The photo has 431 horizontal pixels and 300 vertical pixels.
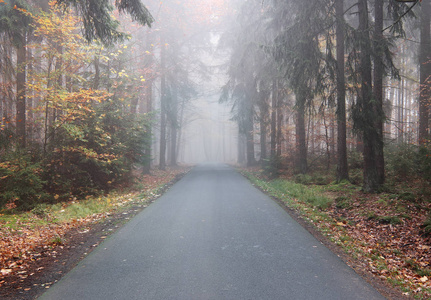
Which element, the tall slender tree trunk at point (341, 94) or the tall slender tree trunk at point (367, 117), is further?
the tall slender tree trunk at point (341, 94)

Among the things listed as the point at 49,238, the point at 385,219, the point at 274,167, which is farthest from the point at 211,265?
the point at 274,167

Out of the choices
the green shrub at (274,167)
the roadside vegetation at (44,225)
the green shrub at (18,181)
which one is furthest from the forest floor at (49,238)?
the green shrub at (274,167)

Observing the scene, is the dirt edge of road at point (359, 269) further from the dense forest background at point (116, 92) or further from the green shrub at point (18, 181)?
the green shrub at point (18, 181)

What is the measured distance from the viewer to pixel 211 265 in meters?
4.14

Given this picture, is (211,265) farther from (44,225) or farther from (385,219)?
(44,225)

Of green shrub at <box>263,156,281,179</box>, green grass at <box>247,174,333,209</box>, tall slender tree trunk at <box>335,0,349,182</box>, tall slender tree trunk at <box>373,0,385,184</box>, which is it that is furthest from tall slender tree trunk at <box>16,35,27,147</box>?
tall slender tree trunk at <box>373,0,385,184</box>

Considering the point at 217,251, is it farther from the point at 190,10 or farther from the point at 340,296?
the point at 190,10

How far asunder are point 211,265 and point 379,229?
414cm

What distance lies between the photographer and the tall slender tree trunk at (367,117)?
27.4 feet

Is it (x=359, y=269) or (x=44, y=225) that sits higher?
(x=44, y=225)

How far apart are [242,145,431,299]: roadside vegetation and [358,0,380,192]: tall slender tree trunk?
45cm

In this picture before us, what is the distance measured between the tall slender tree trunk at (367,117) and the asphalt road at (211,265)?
3657 millimetres

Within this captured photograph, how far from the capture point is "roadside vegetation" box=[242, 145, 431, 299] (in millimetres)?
4223

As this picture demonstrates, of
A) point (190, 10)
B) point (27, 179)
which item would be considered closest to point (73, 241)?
point (27, 179)
